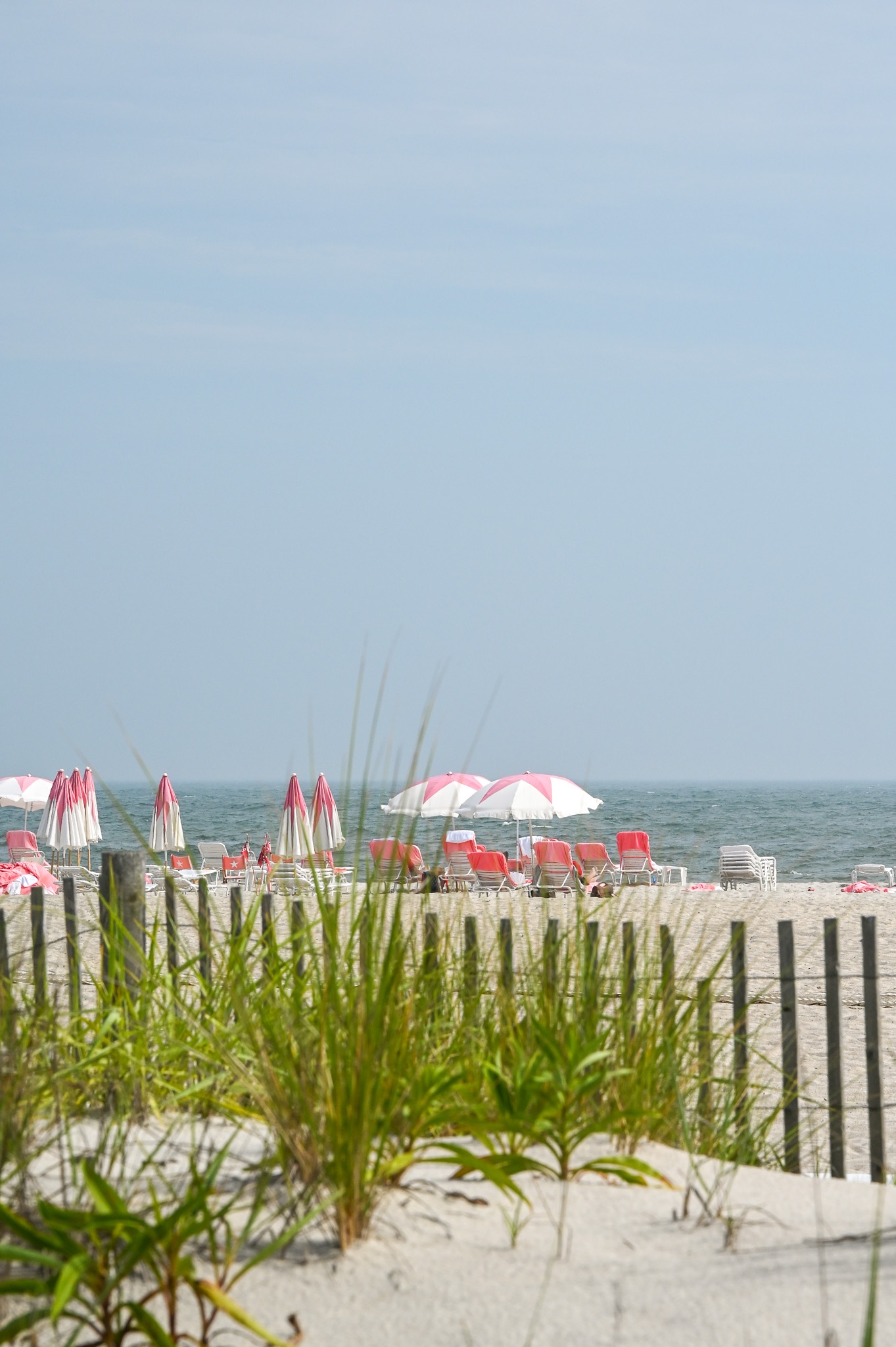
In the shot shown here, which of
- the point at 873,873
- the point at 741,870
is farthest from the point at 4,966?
the point at 873,873

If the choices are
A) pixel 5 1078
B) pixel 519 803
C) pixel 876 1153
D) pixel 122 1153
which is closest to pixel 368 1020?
pixel 122 1153

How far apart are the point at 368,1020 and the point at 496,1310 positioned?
1.82 feet

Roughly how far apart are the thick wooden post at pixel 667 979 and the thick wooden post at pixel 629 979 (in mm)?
75

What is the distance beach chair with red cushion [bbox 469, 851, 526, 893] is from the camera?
1639cm

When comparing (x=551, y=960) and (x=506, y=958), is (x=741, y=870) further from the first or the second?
(x=551, y=960)

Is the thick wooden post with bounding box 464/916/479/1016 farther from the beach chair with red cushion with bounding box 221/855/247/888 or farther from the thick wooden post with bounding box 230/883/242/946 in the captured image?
the beach chair with red cushion with bounding box 221/855/247/888

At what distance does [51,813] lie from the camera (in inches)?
596

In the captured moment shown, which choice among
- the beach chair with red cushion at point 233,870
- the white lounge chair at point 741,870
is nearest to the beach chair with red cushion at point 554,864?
the white lounge chair at point 741,870

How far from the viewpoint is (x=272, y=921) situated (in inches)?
132

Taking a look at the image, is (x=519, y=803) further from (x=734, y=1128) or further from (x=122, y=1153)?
(x=122, y=1153)

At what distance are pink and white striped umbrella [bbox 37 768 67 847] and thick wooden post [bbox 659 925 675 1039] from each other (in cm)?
1295

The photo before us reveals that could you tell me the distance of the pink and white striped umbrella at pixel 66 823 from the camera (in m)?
14.9

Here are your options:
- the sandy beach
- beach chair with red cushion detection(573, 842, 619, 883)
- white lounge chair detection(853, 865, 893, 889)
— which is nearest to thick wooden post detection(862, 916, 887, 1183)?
the sandy beach

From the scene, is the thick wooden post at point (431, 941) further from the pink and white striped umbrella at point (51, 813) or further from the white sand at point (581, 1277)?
the pink and white striped umbrella at point (51, 813)
